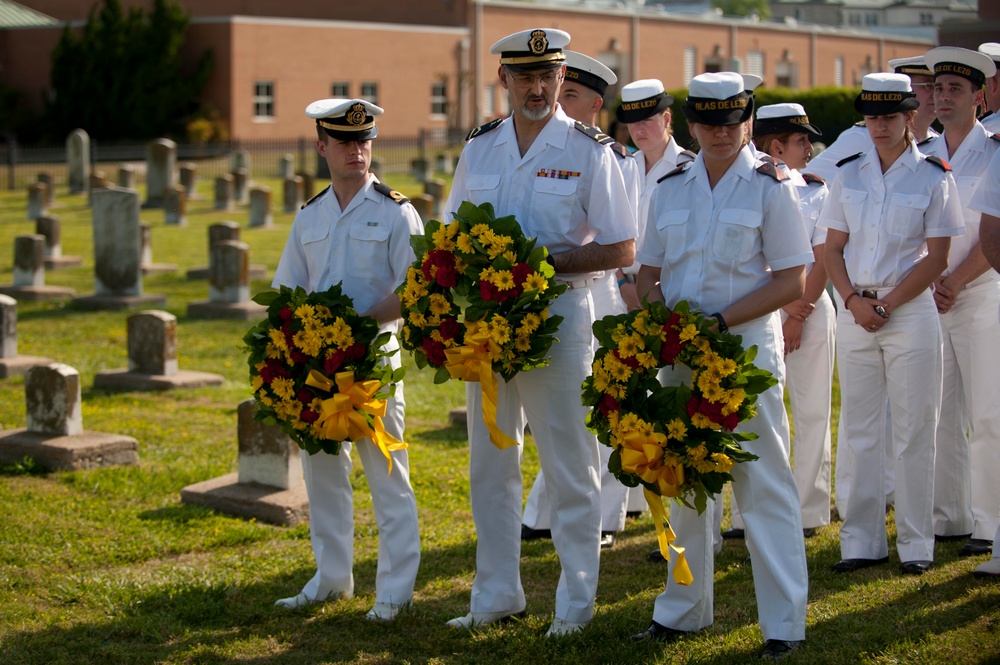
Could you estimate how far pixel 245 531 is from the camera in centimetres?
724

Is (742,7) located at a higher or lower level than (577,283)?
higher

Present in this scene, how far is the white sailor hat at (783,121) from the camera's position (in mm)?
6852

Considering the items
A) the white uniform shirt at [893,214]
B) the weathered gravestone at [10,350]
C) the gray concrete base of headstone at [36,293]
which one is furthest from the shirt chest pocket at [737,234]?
the gray concrete base of headstone at [36,293]

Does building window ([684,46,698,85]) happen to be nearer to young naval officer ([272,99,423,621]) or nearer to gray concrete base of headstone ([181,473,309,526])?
gray concrete base of headstone ([181,473,309,526])

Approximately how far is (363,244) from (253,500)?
2.45 m

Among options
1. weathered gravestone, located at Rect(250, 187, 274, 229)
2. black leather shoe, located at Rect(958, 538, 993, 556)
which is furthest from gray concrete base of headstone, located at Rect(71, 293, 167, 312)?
black leather shoe, located at Rect(958, 538, 993, 556)

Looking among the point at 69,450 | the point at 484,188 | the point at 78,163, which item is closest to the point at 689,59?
the point at 78,163

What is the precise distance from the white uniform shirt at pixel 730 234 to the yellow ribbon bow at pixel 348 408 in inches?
56.8

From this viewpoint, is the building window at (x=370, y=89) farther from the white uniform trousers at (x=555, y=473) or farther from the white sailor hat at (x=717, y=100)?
the white sailor hat at (x=717, y=100)


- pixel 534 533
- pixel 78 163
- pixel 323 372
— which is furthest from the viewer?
pixel 78 163

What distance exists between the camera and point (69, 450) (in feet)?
27.9

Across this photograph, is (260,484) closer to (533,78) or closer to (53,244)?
(533,78)

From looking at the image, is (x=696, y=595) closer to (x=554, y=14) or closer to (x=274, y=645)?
(x=274, y=645)

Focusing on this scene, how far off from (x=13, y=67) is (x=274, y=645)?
152 ft
